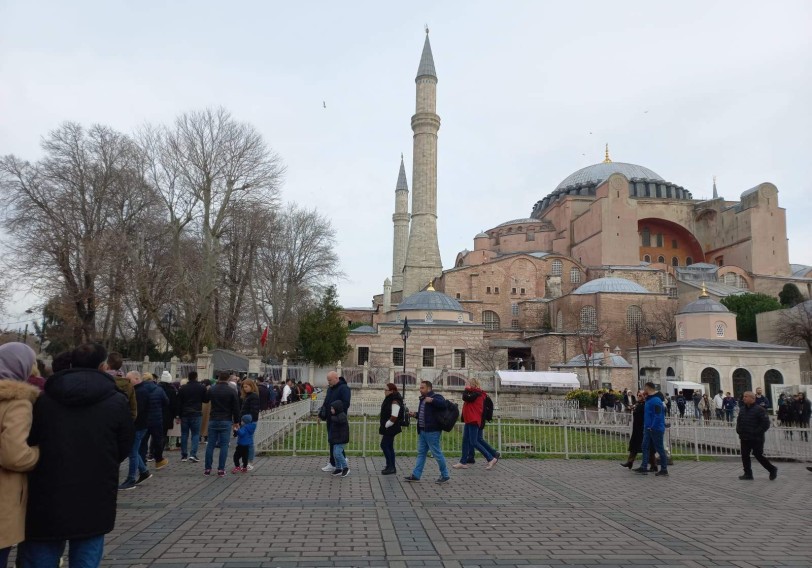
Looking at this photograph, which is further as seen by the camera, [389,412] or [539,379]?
[539,379]

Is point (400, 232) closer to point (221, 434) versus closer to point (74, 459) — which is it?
point (221, 434)

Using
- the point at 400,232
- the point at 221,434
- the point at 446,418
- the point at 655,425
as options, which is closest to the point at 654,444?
the point at 655,425

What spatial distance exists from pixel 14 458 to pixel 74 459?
27cm

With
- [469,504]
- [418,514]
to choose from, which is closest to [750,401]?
[469,504]

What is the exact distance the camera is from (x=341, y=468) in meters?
8.36

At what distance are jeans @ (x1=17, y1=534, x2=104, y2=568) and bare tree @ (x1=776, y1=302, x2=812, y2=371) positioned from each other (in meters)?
38.0

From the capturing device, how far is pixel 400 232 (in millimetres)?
59406

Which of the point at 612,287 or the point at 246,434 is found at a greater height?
the point at 612,287

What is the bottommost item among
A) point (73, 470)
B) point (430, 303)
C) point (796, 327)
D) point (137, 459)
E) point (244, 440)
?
point (137, 459)

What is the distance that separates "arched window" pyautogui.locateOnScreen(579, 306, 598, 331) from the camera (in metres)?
39.0

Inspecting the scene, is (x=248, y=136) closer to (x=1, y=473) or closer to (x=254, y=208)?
(x=254, y=208)

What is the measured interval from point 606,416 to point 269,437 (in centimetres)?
968

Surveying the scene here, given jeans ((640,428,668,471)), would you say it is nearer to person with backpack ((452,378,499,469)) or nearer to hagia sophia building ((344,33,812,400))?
person with backpack ((452,378,499,469))

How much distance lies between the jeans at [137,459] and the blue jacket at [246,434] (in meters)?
1.21
